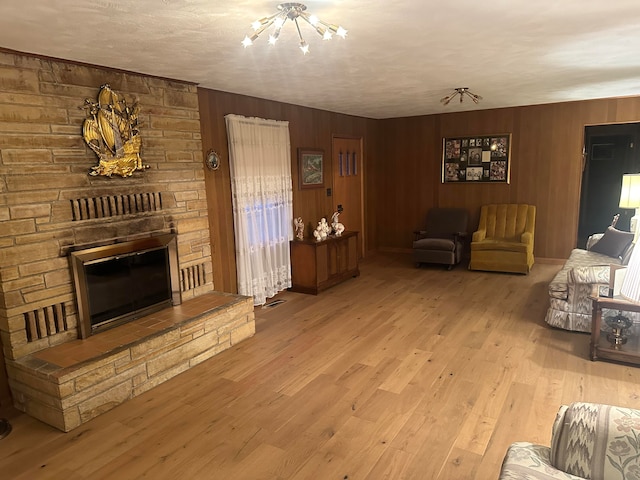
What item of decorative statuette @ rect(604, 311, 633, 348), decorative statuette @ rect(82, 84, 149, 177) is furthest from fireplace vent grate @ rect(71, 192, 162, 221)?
decorative statuette @ rect(604, 311, 633, 348)

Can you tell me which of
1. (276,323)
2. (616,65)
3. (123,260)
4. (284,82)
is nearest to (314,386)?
(276,323)

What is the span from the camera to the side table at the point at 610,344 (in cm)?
334

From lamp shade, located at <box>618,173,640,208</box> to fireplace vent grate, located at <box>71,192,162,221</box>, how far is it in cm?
490

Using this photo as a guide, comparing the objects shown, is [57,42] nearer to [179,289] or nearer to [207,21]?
[207,21]

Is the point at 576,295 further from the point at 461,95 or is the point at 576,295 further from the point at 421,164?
the point at 421,164

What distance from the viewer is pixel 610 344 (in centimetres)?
357

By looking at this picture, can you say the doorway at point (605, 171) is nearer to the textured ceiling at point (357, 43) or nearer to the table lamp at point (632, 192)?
the textured ceiling at point (357, 43)

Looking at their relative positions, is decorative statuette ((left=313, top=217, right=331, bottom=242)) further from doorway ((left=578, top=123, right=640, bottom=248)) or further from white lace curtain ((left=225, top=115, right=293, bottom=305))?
doorway ((left=578, top=123, right=640, bottom=248))

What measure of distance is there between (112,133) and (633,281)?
350cm

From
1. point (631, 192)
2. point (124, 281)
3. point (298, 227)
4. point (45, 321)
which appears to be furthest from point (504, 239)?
point (45, 321)

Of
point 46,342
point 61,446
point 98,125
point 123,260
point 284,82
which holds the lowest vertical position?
point 61,446

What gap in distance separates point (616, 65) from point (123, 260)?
185 inches

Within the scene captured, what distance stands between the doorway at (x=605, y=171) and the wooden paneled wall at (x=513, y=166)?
0.39 feet

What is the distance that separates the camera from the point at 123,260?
11.6 feet
